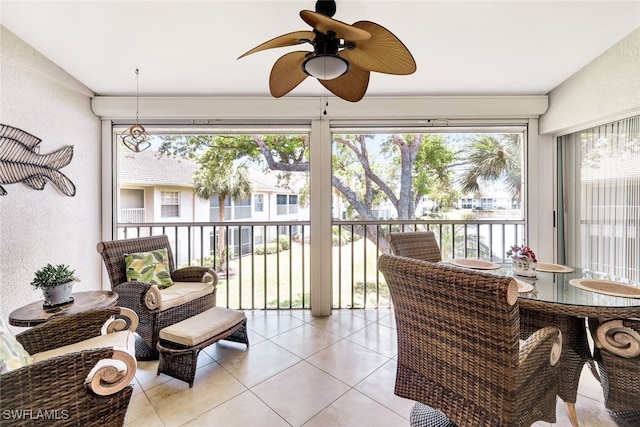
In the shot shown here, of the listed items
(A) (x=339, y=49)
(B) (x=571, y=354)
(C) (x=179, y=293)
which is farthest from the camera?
(C) (x=179, y=293)

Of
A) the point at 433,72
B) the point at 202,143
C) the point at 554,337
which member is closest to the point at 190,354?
the point at 554,337

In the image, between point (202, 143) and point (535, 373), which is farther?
point (202, 143)

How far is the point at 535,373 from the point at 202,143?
3.29 metres

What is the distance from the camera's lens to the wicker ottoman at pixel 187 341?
173 cm

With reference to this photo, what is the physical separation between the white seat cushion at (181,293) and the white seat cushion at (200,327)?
0.53 ft

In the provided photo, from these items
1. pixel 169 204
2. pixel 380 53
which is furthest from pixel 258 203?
pixel 380 53

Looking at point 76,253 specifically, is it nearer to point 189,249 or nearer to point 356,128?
point 189,249

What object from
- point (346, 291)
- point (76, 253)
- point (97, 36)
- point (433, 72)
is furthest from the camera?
point (346, 291)

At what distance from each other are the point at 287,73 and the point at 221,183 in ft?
6.02

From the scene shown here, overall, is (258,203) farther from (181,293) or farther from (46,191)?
(46,191)

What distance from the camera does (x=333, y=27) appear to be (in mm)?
1064

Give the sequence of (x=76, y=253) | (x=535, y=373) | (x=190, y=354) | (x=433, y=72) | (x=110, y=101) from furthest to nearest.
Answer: (x=110, y=101) < (x=76, y=253) < (x=433, y=72) < (x=190, y=354) < (x=535, y=373)

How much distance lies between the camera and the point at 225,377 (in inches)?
71.0

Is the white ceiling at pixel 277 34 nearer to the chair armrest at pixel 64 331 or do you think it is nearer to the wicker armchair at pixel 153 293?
the wicker armchair at pixel 153 293
